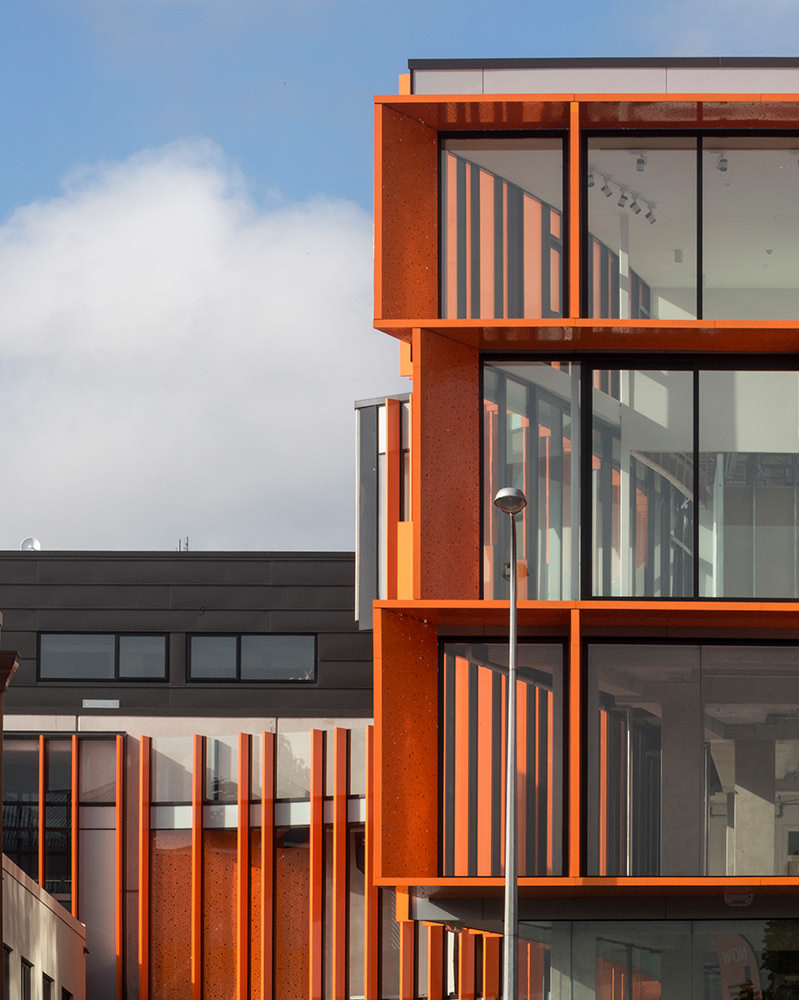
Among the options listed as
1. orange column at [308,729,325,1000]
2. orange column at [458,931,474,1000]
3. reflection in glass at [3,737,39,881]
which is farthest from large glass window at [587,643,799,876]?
reflection in glass at [3,737,39,881]

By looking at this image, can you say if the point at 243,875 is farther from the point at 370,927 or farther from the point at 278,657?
the point at 278,657

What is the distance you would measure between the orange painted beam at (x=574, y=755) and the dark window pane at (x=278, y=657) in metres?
20.8

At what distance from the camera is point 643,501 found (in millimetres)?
22109

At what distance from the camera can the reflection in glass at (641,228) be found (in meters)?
22.3

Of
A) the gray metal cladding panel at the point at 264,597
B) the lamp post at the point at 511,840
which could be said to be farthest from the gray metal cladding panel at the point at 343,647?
the lamp post at the point at 511,840

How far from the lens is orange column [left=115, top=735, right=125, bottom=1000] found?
33188mm

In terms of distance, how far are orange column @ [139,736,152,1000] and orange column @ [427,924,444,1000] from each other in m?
5.47

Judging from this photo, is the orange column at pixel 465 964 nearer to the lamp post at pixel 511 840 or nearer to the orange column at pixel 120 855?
the orange column at pixel 120 855

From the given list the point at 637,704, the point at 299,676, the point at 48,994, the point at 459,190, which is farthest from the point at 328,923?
the point at 459,190

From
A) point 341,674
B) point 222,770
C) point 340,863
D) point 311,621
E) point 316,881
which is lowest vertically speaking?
point 316,881

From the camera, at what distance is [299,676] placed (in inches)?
1660

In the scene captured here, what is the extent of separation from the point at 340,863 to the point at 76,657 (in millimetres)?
12102

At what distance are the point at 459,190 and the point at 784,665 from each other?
299 inches

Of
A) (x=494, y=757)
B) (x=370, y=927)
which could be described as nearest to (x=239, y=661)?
(x=370, y=927)
